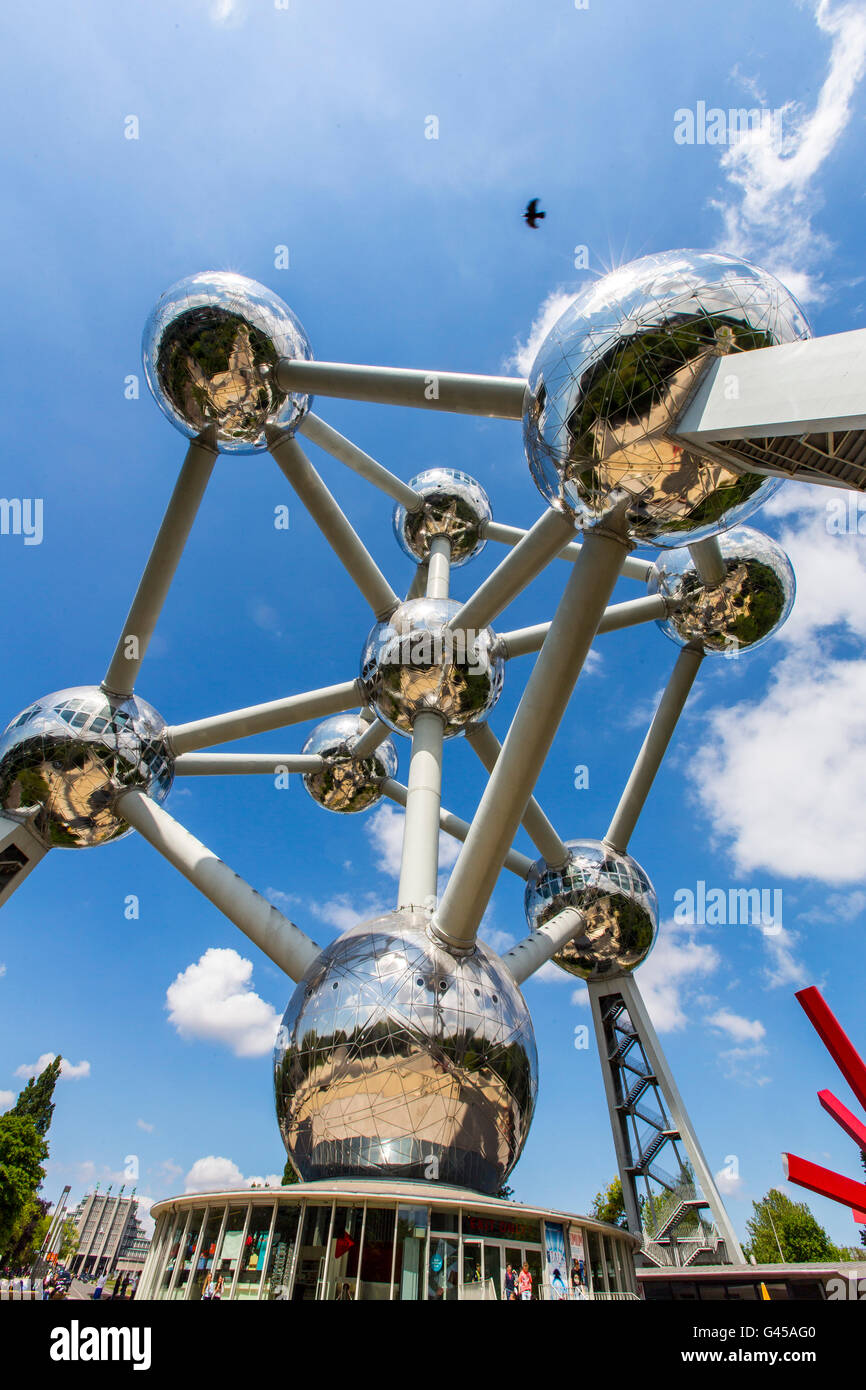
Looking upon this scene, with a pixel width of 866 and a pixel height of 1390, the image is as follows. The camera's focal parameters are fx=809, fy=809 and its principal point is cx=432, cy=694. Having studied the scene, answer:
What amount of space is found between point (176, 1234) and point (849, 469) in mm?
8654

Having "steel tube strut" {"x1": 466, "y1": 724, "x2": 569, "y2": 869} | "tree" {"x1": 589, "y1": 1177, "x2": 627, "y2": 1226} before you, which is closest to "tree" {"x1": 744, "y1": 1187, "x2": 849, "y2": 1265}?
"tree" {"x1": 589, "y1": 1177, "x2": 627, "y2": 1226}

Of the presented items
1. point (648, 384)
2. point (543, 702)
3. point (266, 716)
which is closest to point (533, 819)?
point (266, 716)

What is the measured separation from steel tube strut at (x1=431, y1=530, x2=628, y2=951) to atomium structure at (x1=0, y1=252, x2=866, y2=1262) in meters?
0.02

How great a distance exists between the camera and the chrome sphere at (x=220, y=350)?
968cm

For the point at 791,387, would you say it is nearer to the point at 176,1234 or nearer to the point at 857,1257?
the point at 176,1234

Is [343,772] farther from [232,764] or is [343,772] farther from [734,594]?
[734,594]

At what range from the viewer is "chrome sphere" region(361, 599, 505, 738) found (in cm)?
1020


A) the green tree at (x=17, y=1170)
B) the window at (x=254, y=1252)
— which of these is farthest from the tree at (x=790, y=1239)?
the window at (x=254, y=1252)

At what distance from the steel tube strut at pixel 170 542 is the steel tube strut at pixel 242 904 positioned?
2677mm

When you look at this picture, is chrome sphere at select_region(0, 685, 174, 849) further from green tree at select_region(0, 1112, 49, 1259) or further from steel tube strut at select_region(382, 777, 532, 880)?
green tree at select_region(0, 1112, 49, 1259)

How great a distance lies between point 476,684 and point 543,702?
455 cm

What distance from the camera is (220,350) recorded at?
976 cm
